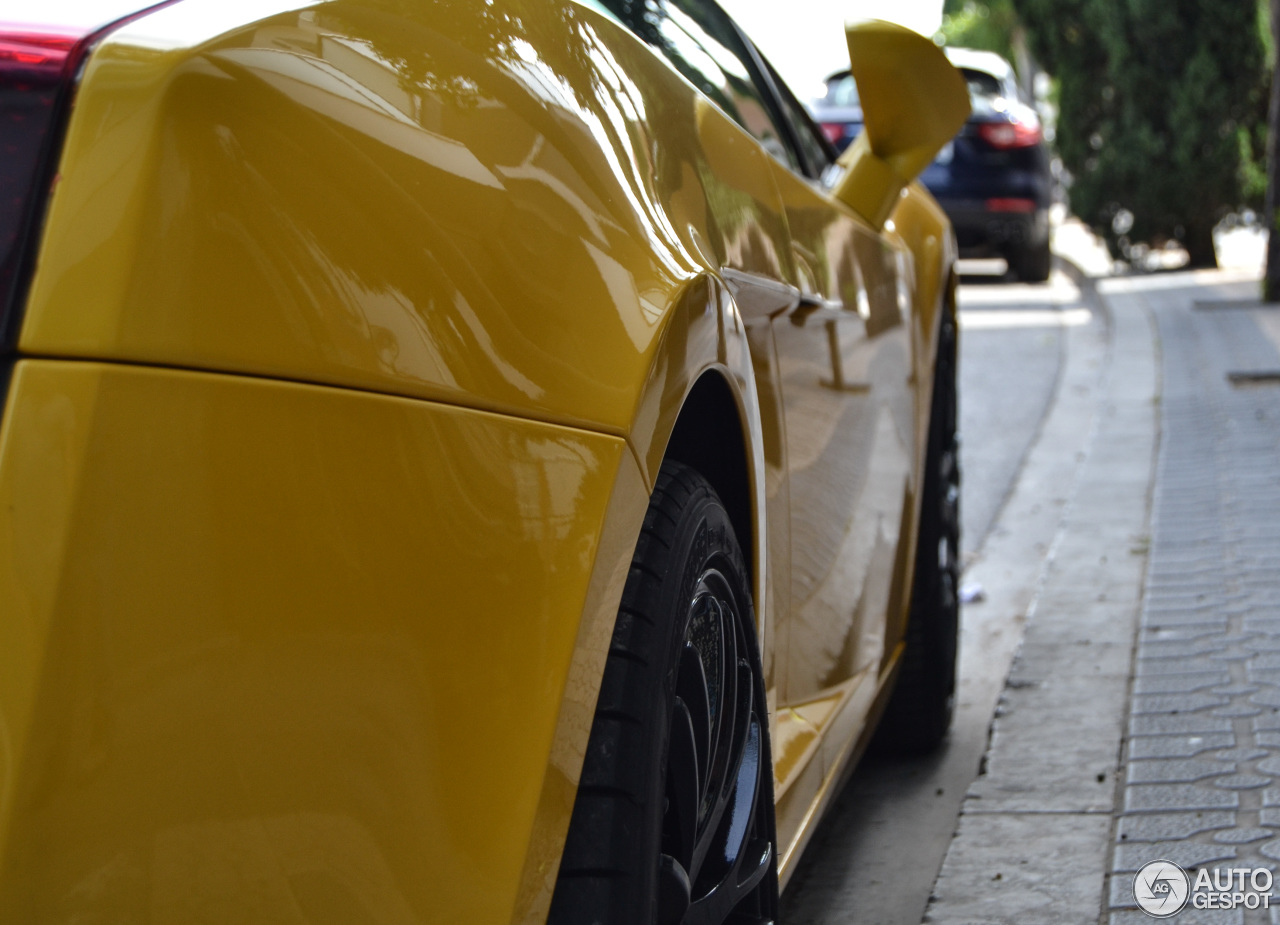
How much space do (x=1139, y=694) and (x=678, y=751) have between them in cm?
231

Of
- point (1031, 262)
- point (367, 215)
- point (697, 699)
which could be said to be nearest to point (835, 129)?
point (1031, 262)

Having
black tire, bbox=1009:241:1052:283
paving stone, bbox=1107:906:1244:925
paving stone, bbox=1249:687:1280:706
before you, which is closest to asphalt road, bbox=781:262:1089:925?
paving stone, bbox=1107:906:1244:925

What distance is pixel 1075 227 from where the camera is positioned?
81.4 ft

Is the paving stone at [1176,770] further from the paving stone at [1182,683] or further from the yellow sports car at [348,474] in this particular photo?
the yellow sports car at [348,474]

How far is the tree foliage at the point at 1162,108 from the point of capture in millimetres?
13633

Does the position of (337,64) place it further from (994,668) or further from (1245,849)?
(994,668)

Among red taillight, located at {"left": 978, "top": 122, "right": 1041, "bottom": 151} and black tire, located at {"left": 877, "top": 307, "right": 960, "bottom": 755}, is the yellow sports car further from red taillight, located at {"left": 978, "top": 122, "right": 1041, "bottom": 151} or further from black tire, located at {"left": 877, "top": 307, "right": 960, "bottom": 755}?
red taillight, located at {"left": 978, "top": 122, "right": 1041, "bottom": 151}

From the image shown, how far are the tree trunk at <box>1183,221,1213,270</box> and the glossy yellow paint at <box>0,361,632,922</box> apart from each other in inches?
573

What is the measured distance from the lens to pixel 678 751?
4.52ft

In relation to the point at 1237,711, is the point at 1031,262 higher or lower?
lower

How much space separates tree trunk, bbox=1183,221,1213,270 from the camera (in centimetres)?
1451

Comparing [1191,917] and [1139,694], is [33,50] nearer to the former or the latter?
[1191,917]

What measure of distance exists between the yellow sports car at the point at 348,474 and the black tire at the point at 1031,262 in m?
13.1

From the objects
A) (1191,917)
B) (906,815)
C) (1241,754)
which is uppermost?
(1191,917)
